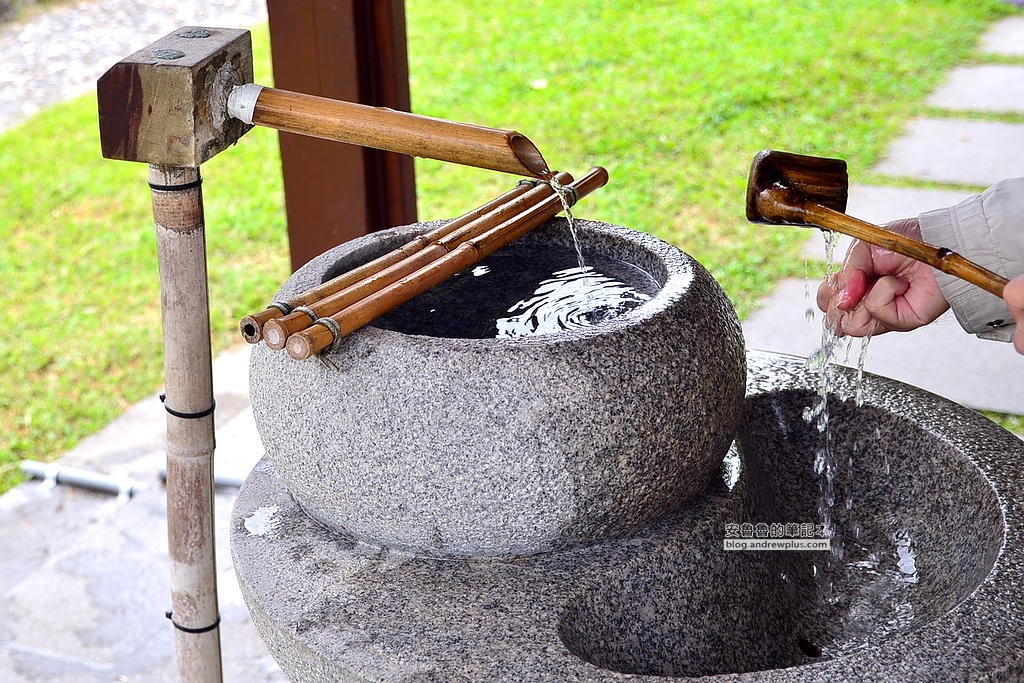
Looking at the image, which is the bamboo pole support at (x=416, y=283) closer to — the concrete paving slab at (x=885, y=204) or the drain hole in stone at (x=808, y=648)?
the drain hole in stone at (x=808, y=648)

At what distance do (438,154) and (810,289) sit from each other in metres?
2.79

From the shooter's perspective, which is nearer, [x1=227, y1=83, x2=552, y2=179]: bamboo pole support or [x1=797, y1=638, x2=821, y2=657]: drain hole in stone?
[x1=227, y1=83, x2=552, y2=179]: bamboo pole support

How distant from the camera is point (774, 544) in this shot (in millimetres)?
1898

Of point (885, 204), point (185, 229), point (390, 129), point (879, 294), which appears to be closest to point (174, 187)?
point (185, 229)

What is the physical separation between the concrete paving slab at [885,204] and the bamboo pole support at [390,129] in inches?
115

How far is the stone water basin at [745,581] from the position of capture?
1530 millimetres

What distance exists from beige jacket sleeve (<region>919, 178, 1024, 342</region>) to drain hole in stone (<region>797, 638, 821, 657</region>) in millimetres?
609

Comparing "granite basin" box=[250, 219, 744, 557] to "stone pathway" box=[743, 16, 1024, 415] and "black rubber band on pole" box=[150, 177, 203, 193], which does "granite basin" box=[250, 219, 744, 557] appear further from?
"stone pathway" box=[743, 16, 1024, 415]

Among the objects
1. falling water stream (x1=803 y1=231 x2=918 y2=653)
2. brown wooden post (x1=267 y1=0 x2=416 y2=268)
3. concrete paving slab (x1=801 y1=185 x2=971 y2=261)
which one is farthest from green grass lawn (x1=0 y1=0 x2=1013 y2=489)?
falling water stream (x1=803 y1=231 x2=918 y2=653)

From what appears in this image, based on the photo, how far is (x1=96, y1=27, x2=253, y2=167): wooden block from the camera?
168 centimetres

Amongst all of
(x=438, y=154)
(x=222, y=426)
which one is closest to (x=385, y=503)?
(x=438, y=154)

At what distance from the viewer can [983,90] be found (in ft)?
19.1

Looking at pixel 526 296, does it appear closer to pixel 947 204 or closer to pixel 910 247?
pixel 910 247

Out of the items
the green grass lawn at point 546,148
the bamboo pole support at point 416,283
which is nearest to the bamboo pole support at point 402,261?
the bamboo pole support at point 416,283
